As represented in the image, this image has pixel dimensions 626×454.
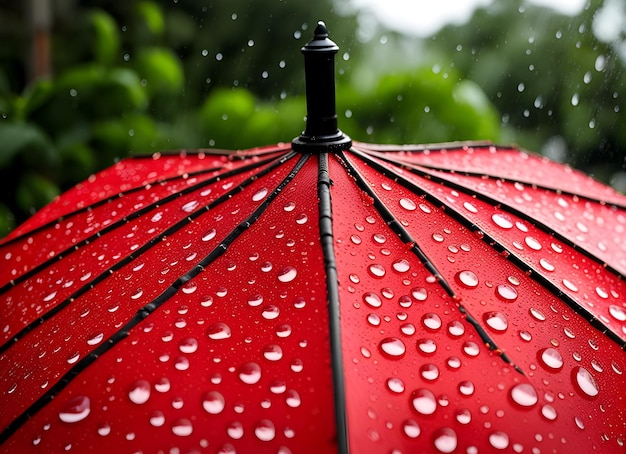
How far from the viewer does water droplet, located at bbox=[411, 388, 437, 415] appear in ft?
3.43

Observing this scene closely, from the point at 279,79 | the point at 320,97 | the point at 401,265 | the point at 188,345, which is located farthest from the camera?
the point at 279,79

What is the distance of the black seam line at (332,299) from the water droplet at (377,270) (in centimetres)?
7

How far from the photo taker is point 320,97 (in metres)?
1.47

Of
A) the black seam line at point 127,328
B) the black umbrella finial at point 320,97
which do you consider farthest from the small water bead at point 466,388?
the black umbrella finial at point 320,97

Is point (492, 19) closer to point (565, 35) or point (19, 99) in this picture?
point (565, 35)

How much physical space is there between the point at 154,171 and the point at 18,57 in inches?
197

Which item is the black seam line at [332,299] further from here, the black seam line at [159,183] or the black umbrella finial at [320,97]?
the black seam line at [159,183]

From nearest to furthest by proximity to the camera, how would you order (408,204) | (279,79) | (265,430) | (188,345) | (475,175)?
(265,430), (188,345), (408,204), (475,175), (279,79)

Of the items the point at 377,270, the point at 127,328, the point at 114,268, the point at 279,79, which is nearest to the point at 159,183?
the point at 114,268

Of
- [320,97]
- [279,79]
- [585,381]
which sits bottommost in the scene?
[279,79]

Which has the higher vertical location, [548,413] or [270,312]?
[270,312]

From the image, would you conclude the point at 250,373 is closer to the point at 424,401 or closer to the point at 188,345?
the point at 188,345

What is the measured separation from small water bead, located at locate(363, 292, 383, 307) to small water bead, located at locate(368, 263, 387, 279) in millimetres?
45

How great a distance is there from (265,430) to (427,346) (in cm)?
28
